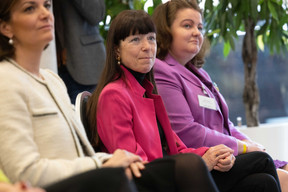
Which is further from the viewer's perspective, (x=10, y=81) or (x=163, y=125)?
(x=163, y=125)

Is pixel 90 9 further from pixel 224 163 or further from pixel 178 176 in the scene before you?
pixel 178 176

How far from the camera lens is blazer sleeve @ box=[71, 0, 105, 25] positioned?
3.03m

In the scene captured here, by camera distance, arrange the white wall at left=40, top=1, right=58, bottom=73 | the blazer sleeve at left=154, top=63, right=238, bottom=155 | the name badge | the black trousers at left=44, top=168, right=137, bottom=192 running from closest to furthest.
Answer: the black trousers at left=44, top=168, right=137, bottom=192, the blazer sleeve at left=154, top=63, right=238, bottom=155, the name badge, the white wall at left=40, top=1, right=58, bottom=73

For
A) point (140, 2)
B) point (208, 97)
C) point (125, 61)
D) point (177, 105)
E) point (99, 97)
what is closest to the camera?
point (99, 97)

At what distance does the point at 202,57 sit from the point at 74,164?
1.64 metres

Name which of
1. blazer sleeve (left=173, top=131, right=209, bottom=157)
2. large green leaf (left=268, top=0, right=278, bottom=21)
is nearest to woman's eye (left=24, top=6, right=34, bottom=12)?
blazer sleeve (left=173, top=131, right=209, bottom=157)

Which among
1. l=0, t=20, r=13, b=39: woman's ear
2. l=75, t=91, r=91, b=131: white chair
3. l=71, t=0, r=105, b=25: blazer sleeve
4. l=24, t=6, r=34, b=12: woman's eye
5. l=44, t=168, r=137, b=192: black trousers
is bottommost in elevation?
l=75, t=91, r=91, b=131: white chair

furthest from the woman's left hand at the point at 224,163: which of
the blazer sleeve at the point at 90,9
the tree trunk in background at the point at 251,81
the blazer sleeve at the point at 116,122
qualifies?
the tree trunk in background at the point at 251,81

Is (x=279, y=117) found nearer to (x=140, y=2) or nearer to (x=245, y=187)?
(x=140, y=2)

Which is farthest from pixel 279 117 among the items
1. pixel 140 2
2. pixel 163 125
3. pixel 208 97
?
pixel 163 125

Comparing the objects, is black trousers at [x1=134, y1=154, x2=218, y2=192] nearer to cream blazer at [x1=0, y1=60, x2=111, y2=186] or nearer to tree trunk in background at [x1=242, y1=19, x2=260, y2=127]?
cream blazer at [x1=0, y1=60, x2=111, y2=186]

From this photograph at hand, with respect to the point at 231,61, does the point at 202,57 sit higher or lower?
higher

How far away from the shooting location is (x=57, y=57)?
3148mm

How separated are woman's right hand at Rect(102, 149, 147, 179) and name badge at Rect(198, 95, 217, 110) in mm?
930
